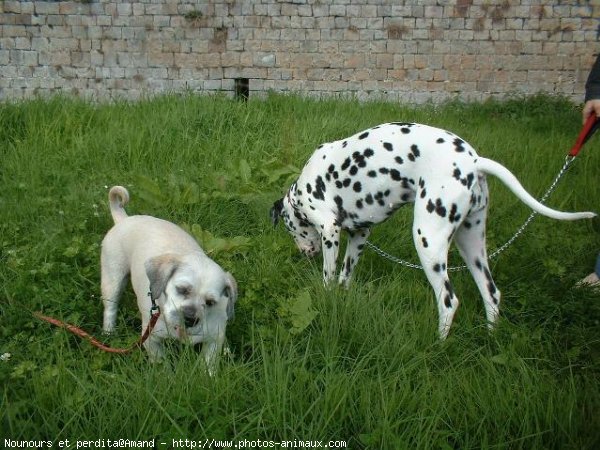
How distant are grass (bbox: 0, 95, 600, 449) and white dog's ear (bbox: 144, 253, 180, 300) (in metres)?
0.37

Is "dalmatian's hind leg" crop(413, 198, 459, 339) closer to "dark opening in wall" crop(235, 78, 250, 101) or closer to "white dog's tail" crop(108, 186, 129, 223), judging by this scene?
"white dog's tail" crop(108, 186, 129, 223)

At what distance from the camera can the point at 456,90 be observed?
1202 cm

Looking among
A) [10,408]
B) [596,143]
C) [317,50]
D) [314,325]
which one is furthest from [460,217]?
[317,50]

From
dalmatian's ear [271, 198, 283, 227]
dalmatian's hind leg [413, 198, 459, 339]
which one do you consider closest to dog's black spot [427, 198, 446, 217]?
dalmatian's hind leg [413, 198, 459, 339]

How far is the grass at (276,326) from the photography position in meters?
2.47

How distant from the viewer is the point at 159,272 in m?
2.76

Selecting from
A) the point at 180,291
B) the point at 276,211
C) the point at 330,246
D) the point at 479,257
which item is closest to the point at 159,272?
the point at 180,291

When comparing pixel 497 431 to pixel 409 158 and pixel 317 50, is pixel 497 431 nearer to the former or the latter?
pixel 409 158

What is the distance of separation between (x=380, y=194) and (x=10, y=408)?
2.53 meters

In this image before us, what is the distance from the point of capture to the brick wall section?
11.5 metres

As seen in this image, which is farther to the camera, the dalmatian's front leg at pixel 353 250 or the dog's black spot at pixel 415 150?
the dalmatian's front leg at pixel 353 250

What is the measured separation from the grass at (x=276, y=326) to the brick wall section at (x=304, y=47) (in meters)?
5.59

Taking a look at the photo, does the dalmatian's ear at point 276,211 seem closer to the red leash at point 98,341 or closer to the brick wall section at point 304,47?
the red leash at point 98,341

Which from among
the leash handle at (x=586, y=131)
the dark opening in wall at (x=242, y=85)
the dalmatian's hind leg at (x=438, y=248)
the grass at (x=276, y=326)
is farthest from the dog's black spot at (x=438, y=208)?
the dark opening in wall at (x=242, y=85)
